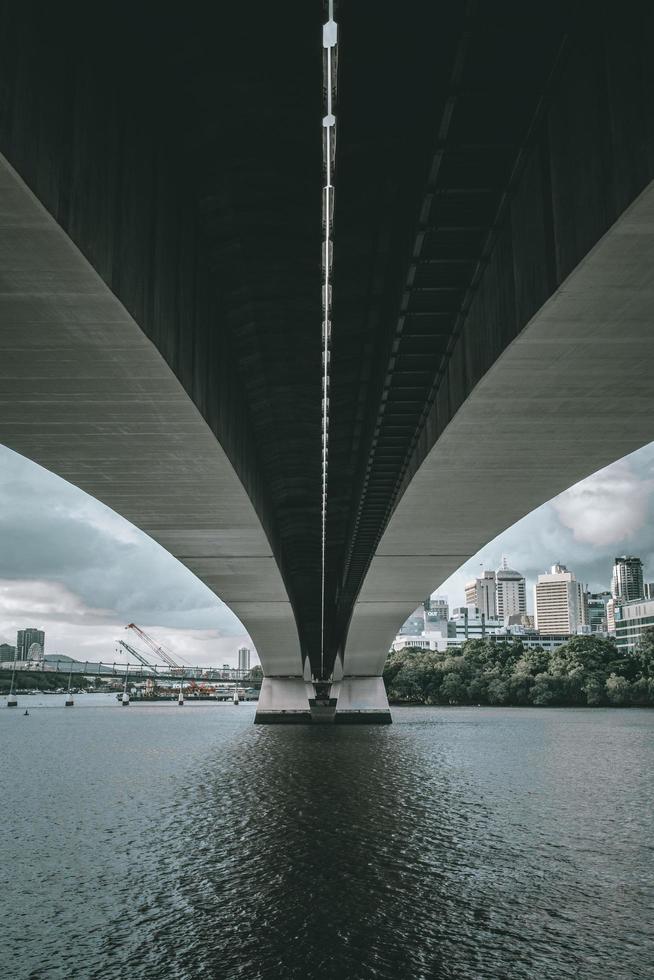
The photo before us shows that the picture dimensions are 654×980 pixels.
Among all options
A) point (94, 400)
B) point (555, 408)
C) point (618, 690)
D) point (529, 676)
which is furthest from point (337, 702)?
point (94, 400)

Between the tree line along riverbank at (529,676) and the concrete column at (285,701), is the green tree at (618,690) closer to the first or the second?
the tree line along riverbank at (529,676)

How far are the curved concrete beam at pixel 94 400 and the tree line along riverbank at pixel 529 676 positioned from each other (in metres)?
111

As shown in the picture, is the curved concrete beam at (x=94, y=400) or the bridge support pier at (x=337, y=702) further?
the bridge support pier at (x=337, y=702)

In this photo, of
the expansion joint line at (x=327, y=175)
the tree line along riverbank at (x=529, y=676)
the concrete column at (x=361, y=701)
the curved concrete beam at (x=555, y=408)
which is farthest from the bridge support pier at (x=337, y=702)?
the expansion joint line at (x=327, y=175)

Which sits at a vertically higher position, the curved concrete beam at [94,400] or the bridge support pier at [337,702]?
the curved concrete beam at [94,400]

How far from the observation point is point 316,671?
79.8m

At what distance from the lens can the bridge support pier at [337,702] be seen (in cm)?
7931

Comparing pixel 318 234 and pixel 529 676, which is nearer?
pixel 318 234

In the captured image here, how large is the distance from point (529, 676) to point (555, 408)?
128 m

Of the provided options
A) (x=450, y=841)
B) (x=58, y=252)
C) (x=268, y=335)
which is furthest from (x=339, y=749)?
(x=58, y=252)

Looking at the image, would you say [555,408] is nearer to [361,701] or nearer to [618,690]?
[361,701]

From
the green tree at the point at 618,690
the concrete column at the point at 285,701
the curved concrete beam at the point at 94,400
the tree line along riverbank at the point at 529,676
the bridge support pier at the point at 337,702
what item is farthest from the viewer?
the tree line along riverbank at the point at 529,676

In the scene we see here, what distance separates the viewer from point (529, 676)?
13400 cm

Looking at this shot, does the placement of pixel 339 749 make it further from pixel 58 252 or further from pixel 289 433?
pixel 58 252
